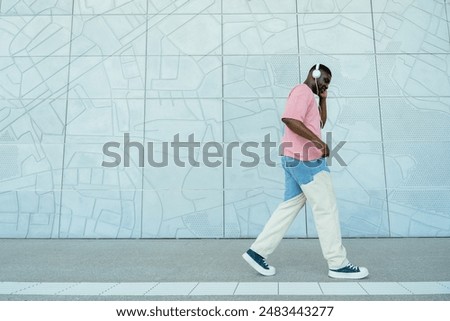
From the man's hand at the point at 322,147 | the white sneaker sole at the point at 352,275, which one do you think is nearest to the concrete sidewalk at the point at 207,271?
the white sneaker sole at the point at 352,275

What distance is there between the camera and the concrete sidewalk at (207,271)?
2.32m

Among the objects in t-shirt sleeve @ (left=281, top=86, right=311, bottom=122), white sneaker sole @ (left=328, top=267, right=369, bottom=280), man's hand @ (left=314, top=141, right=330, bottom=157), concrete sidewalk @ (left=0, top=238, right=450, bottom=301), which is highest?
t-shirt sleeve @ (left=281, top=86, right=311, bottom=122)

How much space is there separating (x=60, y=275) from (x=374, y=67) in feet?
14.0

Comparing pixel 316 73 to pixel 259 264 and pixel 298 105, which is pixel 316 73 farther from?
pixel 259 264

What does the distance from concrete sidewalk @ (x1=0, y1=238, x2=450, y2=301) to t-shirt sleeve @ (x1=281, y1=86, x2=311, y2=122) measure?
3.62 ft

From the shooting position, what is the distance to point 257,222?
16.0ft

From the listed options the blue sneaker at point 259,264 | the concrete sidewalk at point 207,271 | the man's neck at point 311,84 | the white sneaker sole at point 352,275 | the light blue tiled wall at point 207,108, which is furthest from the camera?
the light blue tiled wall at point 207,108

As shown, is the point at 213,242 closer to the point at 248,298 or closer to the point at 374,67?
the point at 248,298

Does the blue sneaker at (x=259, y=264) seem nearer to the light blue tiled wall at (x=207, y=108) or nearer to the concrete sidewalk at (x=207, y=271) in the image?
the concrete sidewalk at (x=207, y=271)

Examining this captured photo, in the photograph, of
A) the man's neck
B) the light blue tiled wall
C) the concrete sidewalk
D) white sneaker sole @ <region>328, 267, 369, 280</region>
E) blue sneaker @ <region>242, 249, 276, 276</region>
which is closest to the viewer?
the concrete sidewalk

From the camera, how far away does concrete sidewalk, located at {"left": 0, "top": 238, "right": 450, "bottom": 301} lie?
7.62 ft

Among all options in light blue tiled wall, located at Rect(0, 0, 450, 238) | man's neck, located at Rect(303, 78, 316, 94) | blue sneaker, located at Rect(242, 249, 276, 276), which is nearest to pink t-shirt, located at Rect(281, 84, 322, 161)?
man's neck, located at Rect(303, 78, 316, 94)

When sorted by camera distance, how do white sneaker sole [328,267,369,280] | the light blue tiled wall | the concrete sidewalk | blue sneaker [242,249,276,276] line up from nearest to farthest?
1. the concrete sidewalk
2. white sneaker sole [328,267,369,280]
3. blue sneaker [242,249,276,276]
4. the light blue tiled wall

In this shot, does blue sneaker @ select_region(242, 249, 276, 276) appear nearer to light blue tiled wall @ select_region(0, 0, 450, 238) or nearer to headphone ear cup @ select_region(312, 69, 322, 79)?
headphone ear cup @ select_region(312, 69, 322, 79)
